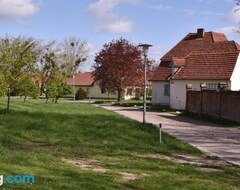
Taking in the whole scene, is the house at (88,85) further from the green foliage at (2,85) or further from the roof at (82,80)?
the green foliage at (2,85)

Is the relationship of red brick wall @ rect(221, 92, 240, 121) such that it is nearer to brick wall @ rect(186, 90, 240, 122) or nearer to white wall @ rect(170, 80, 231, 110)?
brick wall @ rect(186, 90, 240, 122)

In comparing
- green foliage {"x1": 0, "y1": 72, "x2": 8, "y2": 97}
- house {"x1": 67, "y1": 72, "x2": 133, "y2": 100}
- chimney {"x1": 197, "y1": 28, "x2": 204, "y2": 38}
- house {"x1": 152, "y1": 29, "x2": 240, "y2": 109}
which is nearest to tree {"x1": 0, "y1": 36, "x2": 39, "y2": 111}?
green foliage {"x1": 0, "y1": 72, "x2": 8, "y2": 97}

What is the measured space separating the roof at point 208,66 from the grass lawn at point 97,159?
2122 cm

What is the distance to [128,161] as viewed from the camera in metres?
11.3

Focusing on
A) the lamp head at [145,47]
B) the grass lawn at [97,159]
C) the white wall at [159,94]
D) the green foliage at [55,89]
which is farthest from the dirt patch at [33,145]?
the white wall at [159,94]

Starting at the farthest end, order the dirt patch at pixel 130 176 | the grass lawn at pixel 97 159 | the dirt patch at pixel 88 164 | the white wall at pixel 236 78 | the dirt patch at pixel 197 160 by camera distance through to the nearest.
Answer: the white wall at pixel 236 78, the dirt patch at pixel 197 160, the dirt patch at pixel 88 164, the dirt patch at pixel 130 176, the grass lawn at pixel 97 159

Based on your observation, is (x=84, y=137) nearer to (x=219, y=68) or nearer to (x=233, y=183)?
(x=233, y=183)

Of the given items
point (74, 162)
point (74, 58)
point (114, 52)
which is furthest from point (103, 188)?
point (74, 58)

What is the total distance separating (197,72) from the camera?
3978 cm

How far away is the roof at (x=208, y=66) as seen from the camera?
37969 mm

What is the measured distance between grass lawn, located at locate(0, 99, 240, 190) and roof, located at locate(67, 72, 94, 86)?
7111 centimetres

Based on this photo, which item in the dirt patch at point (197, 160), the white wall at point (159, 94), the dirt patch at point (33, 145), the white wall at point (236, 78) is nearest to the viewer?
the dirt patch at point (197, 160)

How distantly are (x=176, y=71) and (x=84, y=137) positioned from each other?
27.5 meters

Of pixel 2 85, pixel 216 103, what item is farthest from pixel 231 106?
pixel 2 85
